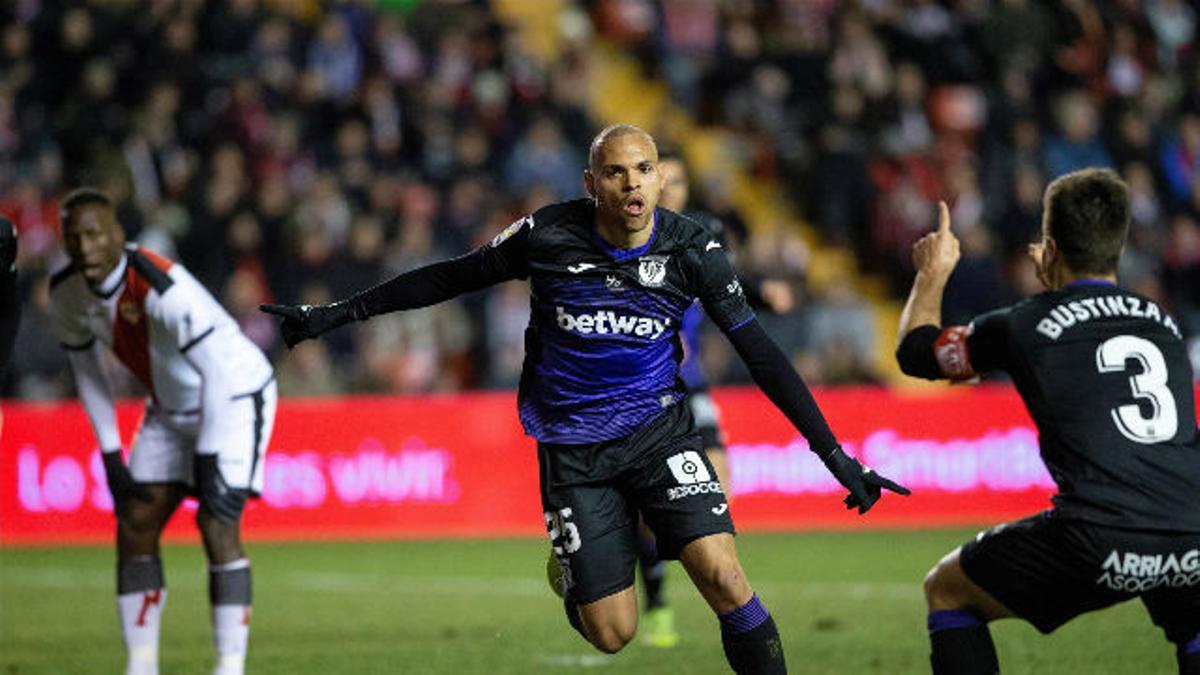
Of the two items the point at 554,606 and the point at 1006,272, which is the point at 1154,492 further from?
the point at 1006,272

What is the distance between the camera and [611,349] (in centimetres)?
734

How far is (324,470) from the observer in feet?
54.5

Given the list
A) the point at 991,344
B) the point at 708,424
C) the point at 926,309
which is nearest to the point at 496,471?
the point at 708,424

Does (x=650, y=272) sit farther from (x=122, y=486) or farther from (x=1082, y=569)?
(x=122, y=486)

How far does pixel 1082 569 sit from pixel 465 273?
2744mm

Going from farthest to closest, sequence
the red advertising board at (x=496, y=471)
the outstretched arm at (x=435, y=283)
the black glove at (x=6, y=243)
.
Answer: the red advertising board at (x=496, y=471), the black glove at (x=6, y=243), the outstretched arm at (x=435, y=283)

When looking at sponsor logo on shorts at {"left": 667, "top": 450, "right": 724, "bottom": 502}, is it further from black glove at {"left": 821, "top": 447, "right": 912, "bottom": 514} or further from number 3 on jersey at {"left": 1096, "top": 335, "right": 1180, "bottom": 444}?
number 3 on jersey at {"left": 1096, "top": 335, "right": 1180, "bottom": 444}

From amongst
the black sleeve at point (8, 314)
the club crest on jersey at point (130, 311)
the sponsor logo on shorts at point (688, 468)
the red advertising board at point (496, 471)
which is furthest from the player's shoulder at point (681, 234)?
the red advertising board at point (496, 471)

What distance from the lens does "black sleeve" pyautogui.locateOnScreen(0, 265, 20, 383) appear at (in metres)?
8.66

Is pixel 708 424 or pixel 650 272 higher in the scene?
pixel 650 272

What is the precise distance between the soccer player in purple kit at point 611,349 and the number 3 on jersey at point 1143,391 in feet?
5.17

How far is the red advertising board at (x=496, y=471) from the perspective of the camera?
54.0 ft

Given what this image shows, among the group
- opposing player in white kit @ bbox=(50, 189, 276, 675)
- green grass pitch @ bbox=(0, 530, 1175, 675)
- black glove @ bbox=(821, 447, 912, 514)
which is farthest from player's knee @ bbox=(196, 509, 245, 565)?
black glove @ bbox=(821, 447, 912, 514)

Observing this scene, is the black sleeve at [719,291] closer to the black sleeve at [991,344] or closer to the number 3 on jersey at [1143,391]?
the black sleeve at [991,344]
